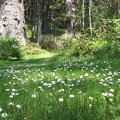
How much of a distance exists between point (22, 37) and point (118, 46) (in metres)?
12.3

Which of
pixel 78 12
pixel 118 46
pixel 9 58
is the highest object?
pixel 78 12

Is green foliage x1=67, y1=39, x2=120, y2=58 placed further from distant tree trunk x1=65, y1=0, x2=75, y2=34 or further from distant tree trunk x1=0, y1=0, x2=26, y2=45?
distant tree trunk x1=65, y1=0, x2=75, y2=34

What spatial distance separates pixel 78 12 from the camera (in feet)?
119

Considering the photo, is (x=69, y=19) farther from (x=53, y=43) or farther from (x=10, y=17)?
(x=10, y=17)

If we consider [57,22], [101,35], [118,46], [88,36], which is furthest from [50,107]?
[57,22]

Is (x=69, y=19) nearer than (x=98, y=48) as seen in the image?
No

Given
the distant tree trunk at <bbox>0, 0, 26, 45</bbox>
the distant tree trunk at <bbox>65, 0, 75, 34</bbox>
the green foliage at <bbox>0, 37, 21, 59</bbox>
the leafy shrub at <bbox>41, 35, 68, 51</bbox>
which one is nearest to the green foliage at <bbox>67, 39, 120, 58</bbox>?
the green foliage at <bbox>0, 37, 21, 59</bbox>

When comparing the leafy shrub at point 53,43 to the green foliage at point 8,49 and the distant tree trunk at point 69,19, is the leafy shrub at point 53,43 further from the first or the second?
the green foliage at point 8,49

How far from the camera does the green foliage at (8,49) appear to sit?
66.1ft

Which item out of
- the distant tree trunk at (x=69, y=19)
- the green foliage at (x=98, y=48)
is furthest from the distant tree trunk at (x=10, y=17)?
the distant tree trunk at (x=69, y=19)

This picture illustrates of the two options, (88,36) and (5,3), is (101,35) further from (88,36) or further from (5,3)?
(5,3)

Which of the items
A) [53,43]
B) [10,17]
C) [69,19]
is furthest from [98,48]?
[69,19]

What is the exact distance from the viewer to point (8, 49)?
2053 centimetres

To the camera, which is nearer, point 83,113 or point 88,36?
point 83,113
